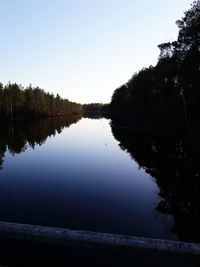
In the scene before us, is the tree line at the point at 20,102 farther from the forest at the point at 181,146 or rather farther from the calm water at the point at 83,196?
the calm water at the point at 83,196

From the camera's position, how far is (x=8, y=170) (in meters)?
28.0

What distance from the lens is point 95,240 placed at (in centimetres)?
579

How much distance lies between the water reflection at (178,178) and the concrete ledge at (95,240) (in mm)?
8028

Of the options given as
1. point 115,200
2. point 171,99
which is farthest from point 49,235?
point 171,99

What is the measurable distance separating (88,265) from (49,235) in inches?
191

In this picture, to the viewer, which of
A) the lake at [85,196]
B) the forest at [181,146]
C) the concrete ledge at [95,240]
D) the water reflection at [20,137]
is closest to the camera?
the concrete ledge at [95,240]

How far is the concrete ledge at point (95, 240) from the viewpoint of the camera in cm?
548

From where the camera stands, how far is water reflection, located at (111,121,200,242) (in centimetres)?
1516

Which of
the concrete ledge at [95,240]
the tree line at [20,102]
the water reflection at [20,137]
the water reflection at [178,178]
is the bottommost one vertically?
the water reflection at [178,178]

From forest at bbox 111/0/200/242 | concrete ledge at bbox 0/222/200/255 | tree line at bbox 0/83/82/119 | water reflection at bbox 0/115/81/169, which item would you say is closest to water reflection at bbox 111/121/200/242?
forest at bbox 111/0/200/242

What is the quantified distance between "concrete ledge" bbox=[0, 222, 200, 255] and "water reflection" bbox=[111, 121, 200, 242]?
26.3ft

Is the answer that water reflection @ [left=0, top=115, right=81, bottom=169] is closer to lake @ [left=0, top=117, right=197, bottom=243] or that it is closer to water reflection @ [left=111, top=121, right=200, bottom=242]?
lake @ [left=0, top=117, right=197, bottom=243]

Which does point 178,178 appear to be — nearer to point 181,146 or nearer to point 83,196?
point 83,196

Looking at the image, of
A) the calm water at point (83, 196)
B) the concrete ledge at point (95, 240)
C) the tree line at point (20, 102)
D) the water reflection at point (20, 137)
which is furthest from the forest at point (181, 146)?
the tree line at point (20, 102)
